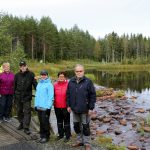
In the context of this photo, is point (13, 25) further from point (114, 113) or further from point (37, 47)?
point (114, 113)

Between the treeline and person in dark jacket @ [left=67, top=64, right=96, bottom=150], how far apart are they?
4543 cm

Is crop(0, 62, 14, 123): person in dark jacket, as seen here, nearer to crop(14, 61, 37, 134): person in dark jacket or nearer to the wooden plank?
crop(14, 61, 37, 134): person in dark jacket

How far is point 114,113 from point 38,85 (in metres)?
13.3

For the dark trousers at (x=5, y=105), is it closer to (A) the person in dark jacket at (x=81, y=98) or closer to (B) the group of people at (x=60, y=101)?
(B) the group of people at (x=60, y=101)

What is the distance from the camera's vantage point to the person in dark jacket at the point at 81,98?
9898 millimetres

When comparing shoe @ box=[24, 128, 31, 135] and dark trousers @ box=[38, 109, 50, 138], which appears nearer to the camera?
dark trousers @ box=[38, 109, 50, 138]

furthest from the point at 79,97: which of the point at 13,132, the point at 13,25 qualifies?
the point at 13,25

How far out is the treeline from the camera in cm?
8512

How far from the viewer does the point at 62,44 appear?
98062mm

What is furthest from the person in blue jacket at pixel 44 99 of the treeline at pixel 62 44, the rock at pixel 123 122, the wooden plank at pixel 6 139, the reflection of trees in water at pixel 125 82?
the treeline at pixel 62 44

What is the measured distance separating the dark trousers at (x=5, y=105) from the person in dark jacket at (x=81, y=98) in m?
3.38

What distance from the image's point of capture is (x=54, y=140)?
10719 millimetres

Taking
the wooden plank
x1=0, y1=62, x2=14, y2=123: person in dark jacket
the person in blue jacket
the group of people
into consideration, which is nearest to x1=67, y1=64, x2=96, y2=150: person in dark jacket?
the group of people

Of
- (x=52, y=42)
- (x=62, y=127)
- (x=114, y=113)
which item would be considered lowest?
(x=114, y=113)
